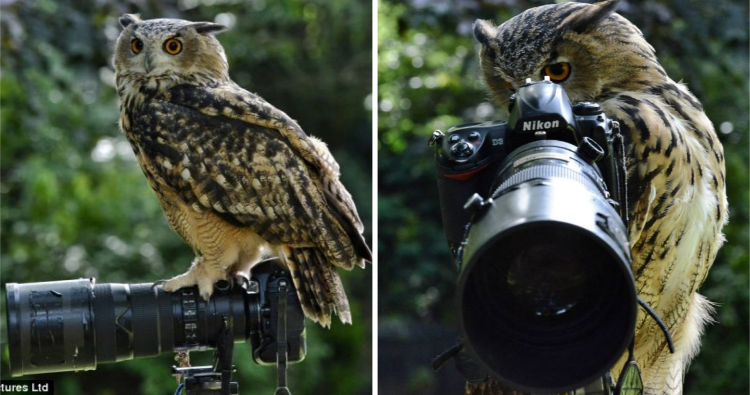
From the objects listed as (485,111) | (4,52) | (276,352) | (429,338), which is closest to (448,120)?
(485,111)

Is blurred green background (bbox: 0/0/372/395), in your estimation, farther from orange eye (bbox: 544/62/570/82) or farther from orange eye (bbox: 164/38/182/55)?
orange eye (bbox: 544/62/570/82)

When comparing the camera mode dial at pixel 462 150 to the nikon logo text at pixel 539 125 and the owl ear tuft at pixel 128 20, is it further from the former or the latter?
the owl ear tuft at pixel 128 20

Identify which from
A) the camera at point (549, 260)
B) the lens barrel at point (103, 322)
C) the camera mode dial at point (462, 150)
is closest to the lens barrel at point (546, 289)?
the camera at point (549, 260)

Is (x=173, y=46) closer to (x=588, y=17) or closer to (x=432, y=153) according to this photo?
(x=588, y=17)

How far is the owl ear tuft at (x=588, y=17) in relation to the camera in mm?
1285

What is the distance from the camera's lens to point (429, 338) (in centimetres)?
269

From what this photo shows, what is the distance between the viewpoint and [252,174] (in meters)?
1.42

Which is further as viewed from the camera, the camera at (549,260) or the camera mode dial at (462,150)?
the camera mode dial at (462,150)

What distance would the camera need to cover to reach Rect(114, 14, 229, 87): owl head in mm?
1509

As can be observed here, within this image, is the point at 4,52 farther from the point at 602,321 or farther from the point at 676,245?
the point at 602,321

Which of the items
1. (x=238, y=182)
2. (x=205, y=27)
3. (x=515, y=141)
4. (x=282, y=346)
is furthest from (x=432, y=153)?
(x=515, y=141)

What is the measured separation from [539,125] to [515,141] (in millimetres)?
51

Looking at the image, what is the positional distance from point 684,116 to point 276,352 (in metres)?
0.72

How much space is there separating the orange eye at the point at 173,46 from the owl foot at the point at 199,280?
0.39m
